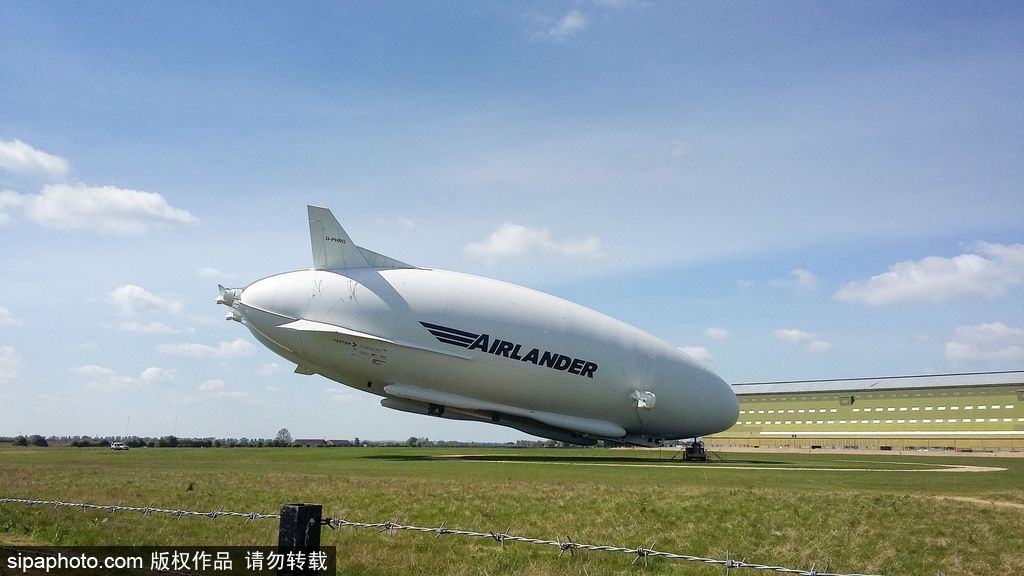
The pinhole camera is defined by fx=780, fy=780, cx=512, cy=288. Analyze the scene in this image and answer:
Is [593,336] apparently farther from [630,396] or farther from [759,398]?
[759,398]

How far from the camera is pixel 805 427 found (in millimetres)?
107062

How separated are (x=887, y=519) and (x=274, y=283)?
122 feet

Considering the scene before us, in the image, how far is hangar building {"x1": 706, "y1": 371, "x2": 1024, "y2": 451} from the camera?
90625mm

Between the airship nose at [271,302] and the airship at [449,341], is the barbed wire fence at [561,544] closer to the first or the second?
the airship at [449,341]

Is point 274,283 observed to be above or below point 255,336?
above

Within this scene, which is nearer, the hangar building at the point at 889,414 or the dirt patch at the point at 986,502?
the dirt patch at the point at 986,502

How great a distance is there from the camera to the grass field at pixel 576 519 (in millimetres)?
12852

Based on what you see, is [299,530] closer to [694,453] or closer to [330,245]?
[330,245]

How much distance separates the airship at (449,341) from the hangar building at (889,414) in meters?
56.5

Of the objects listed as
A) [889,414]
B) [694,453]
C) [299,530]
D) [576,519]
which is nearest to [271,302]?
[694,453]

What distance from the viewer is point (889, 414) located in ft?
327

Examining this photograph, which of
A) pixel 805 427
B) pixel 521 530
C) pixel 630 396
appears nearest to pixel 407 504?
pixel 521 530

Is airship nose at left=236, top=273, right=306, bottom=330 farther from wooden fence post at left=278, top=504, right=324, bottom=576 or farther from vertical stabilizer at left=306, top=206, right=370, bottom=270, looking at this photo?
wooden fence post at left=278, top=504, right=324, bottom=576

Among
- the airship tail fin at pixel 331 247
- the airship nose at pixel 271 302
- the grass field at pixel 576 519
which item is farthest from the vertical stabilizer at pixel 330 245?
the grass field at pixel 576 519
